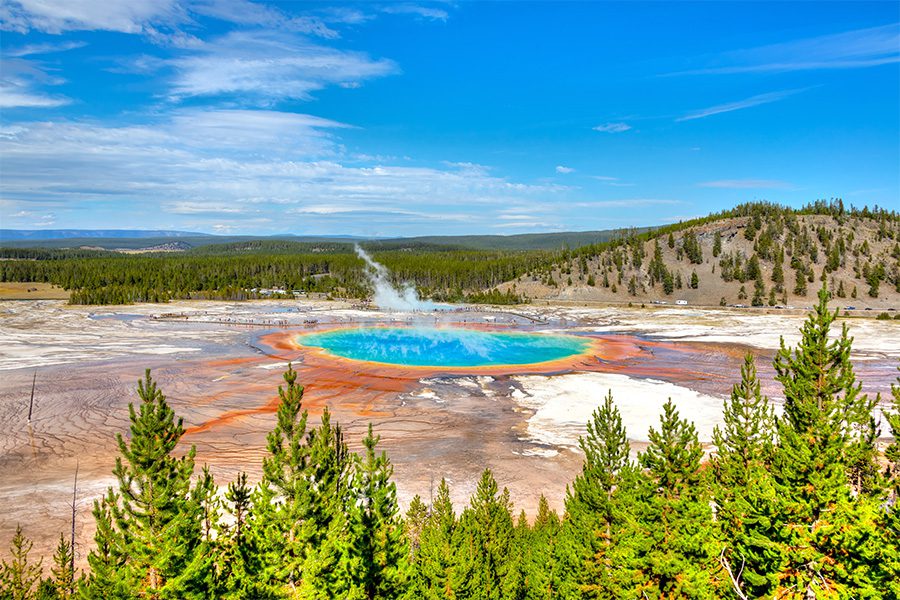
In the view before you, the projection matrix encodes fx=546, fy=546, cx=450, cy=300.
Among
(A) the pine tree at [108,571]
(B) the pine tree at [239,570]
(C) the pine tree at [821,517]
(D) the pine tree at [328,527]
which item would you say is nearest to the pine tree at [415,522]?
(D) the pine tree at [328,527]

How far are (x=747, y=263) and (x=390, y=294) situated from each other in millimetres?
92530

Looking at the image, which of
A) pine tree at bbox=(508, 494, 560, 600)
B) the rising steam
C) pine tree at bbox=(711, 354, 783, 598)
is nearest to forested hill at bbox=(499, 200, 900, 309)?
the rising steam

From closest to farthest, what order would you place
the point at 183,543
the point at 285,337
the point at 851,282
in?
1. the point at 183,543
2. the point at 285,337
3. the point at 851,282

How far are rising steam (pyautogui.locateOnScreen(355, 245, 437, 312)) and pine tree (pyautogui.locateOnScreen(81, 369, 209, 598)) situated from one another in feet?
328

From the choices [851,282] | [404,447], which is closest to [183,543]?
[404,447]

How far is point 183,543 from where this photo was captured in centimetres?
1243

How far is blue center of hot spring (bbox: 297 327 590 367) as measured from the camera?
2335 inches

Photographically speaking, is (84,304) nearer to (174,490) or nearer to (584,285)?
(584,285)

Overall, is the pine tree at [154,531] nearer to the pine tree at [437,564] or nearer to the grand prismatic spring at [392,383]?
the pine tree at [437,564]

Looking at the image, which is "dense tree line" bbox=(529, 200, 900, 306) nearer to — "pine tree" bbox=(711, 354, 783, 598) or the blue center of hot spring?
the blue center of hot spring

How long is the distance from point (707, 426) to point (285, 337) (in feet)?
179

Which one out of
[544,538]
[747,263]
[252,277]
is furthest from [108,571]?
[252,277]

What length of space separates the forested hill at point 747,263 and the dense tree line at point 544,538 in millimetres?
121612

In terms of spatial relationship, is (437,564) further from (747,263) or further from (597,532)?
(747,263)
